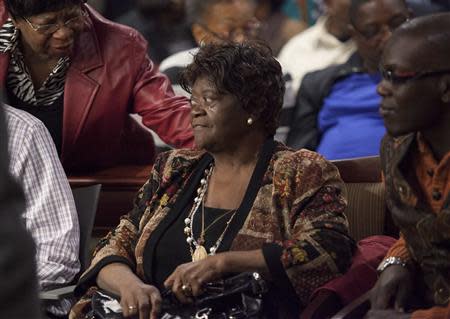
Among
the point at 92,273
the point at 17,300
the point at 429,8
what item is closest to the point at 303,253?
the point at 92,273

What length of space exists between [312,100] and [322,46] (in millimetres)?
813

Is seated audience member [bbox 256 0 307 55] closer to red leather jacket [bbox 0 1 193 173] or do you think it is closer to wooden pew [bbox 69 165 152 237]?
red leather jacket [bbox 0 1 193 173]

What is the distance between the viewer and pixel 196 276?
10.5 ft

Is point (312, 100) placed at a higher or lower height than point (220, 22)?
lower

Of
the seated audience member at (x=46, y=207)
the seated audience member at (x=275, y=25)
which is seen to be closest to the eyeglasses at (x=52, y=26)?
the seated audience member at (x=46, y=207)

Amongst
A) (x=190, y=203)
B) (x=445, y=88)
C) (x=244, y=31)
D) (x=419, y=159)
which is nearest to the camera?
(x=445, y=88)

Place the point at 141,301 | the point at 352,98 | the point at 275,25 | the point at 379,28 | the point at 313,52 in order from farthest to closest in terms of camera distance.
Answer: the point at 275,25 → the point at 313,52 → the point at 352,98 → the point at 379,28 → the point at 141,301

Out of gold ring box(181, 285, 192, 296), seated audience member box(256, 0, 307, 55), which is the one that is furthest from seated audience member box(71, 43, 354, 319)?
seated audience member box(256, 0, 307, 55)

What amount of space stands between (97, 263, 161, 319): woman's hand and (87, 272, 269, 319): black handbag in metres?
0.03

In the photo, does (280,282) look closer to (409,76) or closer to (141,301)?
(141,301)

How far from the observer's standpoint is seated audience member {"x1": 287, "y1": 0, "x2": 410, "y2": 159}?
5.39 metres

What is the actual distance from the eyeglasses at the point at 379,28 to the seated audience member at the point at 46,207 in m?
2.17

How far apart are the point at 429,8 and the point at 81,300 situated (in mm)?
3224

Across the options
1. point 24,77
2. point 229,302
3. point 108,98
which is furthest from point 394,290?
point 24,77
